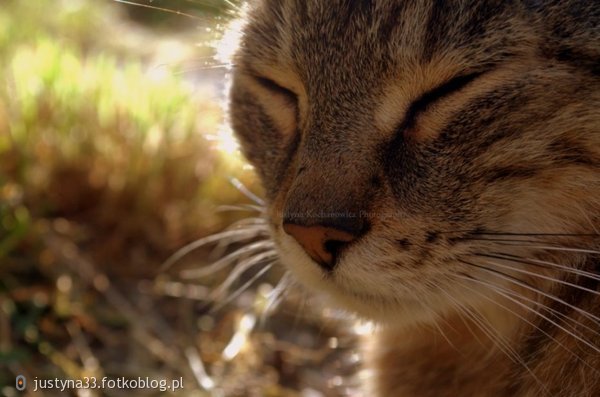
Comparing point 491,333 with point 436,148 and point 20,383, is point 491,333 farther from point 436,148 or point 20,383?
point 20,383

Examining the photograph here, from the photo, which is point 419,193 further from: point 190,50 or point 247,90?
point 190,50

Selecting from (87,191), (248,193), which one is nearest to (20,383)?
(248,193)

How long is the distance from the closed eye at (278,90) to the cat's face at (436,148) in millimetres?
152

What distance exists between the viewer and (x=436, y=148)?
111 centimetres

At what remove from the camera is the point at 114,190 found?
209 cm

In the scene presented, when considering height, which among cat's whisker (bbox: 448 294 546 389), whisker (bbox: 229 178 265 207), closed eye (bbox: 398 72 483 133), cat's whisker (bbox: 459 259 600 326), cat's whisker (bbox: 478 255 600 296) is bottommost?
whisker (bbox: 229 178 265 207)

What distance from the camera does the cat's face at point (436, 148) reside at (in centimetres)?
104

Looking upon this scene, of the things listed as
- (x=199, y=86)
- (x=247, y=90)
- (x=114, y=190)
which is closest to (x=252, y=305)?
(x=114, y=190)

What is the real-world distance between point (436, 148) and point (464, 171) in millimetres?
54

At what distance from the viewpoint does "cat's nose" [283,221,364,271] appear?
3.54ft

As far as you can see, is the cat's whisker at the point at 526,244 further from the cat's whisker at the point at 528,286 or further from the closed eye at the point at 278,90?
the closed eye at the point at 278,90

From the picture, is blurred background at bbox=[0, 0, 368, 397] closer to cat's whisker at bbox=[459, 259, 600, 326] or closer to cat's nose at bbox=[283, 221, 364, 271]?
cat's nose at bbox=[283, 221, 364, 271]

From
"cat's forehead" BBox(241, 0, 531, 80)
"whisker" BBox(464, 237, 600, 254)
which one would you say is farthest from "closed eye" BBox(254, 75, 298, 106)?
"whisker" BBox(464, 237, 600, 254)

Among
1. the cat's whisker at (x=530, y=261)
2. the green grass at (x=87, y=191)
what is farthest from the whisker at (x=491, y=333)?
the green grass at (x=87, y=191)
